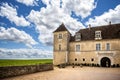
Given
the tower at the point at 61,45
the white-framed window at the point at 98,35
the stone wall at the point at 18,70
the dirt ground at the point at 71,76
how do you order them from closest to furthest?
the stone wall at the point at 18,70 < the dirt ground at the point at 71,76 < the white-framed window at the point at 98,35 < the tower at the point at 61,45

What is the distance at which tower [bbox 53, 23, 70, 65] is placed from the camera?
32.4 metres

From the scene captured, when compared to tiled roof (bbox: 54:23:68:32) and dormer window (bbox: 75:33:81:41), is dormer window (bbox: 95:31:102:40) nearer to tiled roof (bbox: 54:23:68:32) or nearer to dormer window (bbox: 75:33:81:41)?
dormer window (bbox: 75:33:81:41)

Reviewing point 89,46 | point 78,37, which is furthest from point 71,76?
point 78,37

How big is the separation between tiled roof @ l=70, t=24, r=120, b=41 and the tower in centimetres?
242

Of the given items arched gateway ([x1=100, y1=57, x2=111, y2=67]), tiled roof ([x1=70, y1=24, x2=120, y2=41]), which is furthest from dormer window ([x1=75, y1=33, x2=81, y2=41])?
arched gateway ([x1=100, y1=57, x2=111, y2=67])

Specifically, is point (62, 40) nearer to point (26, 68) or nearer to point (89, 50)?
point (89, 50)

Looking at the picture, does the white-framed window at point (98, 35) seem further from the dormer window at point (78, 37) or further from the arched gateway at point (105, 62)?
the arched gateway at point (105, 62)

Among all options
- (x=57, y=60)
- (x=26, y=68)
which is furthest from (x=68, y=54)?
(x=26, y=68)

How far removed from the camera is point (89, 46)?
3017cm

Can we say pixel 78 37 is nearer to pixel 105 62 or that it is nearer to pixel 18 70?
pixel 105 62

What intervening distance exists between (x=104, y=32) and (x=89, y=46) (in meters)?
4.65

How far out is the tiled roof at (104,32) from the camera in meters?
28.2

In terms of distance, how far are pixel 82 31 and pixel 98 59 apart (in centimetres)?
873

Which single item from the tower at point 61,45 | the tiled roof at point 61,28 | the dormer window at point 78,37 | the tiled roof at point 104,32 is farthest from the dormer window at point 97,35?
the tiled roof at point 61,28
